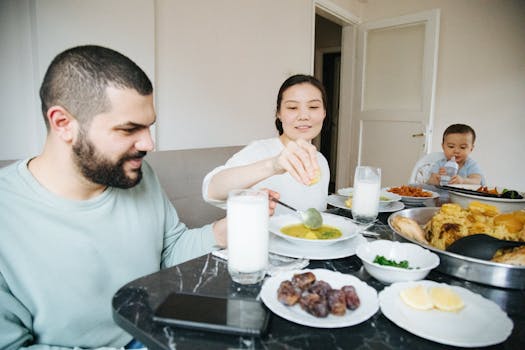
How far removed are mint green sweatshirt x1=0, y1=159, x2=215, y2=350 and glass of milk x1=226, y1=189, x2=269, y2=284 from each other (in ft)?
1.38

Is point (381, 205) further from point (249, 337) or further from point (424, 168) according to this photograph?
point (424, 168)

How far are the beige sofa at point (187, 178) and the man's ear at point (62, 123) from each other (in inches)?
48.4

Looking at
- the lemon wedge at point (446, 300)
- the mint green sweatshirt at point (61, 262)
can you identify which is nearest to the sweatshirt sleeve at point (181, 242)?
the mint green sweatshirt at point (61, 262)

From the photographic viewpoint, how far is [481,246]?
80 cm

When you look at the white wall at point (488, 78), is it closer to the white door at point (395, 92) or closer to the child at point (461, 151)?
the white door at point (395, 92)

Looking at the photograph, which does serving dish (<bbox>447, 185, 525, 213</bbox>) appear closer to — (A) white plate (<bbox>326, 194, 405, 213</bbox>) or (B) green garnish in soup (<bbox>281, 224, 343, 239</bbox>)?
(A) white plate (<bbox>326, 194, 405, 213</bbox>)

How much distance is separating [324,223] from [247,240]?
458 millimetres

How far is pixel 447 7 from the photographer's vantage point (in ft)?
14.2

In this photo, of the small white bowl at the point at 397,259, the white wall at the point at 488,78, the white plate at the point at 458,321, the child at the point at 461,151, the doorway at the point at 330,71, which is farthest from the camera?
the doorway at the point at 330,71

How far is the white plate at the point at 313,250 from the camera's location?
3.01 feet

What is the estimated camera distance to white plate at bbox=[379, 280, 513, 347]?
1.88 feet

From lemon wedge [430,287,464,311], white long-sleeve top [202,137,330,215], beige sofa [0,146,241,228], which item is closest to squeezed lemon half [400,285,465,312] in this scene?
lemon wedge [430,287,464,311]

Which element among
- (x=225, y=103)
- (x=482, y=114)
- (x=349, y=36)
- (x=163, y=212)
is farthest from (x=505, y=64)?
(x=163, y=212)

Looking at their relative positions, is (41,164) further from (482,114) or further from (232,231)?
(482,114)
